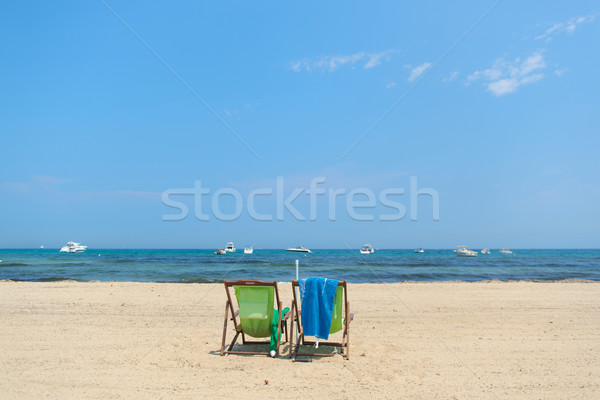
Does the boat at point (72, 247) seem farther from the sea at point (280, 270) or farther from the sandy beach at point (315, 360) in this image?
the sandy beach at point (315, 360)

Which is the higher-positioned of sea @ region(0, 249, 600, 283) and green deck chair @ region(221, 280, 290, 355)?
green deck chair @ region(221, 280, 290, 355)

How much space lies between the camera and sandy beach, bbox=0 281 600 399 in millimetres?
3934

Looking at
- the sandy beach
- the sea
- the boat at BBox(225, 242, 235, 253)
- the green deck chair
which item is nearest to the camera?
the sandy beach

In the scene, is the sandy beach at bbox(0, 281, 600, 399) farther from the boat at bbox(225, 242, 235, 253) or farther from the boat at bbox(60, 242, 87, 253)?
the boat at bbox(60, 242, 87, 253)

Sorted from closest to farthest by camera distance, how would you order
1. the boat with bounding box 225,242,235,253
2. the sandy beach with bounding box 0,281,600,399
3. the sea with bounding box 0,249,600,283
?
the sandy beach with bounding box 0,281,600,399
the sea with bounding box 0,249,600,283
the boat with bounding box 225,242,235,253

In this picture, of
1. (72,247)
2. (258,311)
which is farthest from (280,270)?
(72,247)

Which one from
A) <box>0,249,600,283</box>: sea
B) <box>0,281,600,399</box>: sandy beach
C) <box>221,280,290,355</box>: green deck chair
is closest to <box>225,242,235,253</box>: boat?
<box>0,249,600,283</box>: sea

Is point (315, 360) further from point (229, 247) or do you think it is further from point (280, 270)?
point (229, 247)

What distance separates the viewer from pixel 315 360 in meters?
4.95

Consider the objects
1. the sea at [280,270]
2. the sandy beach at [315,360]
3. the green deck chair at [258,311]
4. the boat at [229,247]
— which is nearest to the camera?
the sandy beach at [315,360]

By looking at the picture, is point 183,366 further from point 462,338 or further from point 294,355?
point 462,338

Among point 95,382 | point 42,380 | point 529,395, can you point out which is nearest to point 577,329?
point 529,395

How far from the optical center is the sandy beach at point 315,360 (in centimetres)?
393

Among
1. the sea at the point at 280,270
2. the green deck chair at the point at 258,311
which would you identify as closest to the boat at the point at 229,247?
the sea at the point at 280,270
